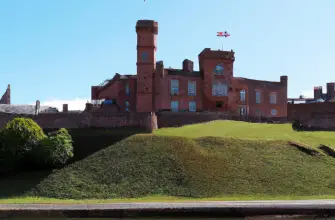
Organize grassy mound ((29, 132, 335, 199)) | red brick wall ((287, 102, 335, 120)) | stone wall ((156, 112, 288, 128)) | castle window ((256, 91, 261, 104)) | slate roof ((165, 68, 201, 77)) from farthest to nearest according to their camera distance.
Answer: castle window ((256, 91, 261, 104)), slate roof ((165, 68, 201, 77)), red brick wall ((287, 102, 335, 120)), stone wall ((156, 112, 288, 128)), grassy mound ((29, 132, 335, 199))

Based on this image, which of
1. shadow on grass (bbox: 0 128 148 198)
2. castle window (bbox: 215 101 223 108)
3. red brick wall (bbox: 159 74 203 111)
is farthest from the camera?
castle window (bbox: 215 101 223 108)

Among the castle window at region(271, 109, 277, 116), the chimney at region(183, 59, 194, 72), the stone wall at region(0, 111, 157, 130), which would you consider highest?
the chimney at region(183, 59, 194, 72)

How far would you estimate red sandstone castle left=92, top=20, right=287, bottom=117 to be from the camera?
5944cm

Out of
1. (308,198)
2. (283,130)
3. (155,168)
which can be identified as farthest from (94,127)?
(308,198)

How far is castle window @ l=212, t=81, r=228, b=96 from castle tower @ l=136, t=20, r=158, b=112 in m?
8.18

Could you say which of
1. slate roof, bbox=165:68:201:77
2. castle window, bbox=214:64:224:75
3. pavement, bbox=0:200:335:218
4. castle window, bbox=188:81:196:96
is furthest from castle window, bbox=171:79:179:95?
pavement, bbox=0:200:335:218

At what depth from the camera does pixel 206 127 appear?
4778 centimetres

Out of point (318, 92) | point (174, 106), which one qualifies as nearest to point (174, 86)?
point (174, 106)

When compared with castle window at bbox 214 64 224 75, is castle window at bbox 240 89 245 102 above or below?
below

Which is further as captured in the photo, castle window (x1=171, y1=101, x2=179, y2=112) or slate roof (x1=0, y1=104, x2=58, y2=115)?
slate roof (x1=0, y1=104, x2=58, y2=115)

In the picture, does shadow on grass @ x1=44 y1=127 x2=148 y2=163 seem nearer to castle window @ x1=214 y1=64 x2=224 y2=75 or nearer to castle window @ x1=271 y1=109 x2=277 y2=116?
castle window @ x1=214 y1=64 x2=224 y2=75

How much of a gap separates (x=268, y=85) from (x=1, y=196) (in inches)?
1727

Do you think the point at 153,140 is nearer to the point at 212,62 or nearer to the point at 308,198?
the point at 308,198

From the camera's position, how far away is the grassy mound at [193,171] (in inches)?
1281
